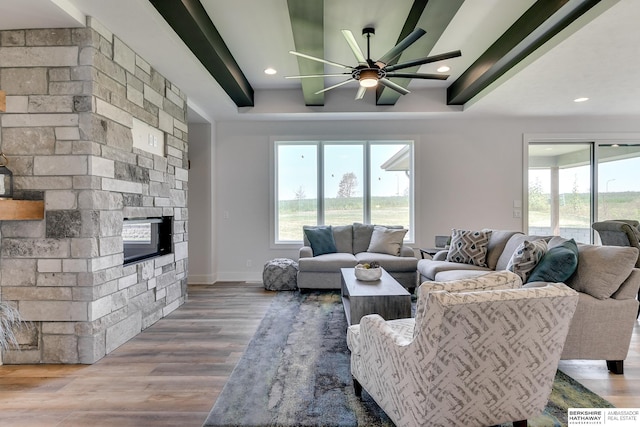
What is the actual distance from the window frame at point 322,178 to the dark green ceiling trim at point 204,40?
128 centimetres

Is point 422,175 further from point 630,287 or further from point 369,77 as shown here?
point 630,287

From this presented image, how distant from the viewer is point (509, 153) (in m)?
5.23

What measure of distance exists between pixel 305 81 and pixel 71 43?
7.65 ft

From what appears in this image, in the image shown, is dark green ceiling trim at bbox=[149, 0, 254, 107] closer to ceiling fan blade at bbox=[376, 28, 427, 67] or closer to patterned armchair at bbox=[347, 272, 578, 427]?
ceiling fan blade at bbox=[376, 28, 427, 67]

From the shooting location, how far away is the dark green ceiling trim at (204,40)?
2.46 meters

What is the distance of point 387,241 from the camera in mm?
4742

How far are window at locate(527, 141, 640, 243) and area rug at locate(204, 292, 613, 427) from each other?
3.95 meters

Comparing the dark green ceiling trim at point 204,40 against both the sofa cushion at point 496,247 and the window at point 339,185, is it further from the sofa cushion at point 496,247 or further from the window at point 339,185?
the sofa cushion at point 496,247

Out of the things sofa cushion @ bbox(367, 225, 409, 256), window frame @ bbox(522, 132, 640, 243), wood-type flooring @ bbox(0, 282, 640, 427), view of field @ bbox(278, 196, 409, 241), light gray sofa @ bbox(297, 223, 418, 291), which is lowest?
wood-type flooring @ bbox(0, 282, 640, 427)

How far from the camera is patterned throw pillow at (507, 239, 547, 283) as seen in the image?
2.58 meters

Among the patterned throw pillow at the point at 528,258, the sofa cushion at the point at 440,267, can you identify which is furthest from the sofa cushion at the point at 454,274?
the patterned throw pillow at the point at 528,258

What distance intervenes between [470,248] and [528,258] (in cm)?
114

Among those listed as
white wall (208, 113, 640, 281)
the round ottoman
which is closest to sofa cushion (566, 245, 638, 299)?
white wall (208, 113, 640, 281)

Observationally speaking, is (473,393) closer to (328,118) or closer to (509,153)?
(328,118)
